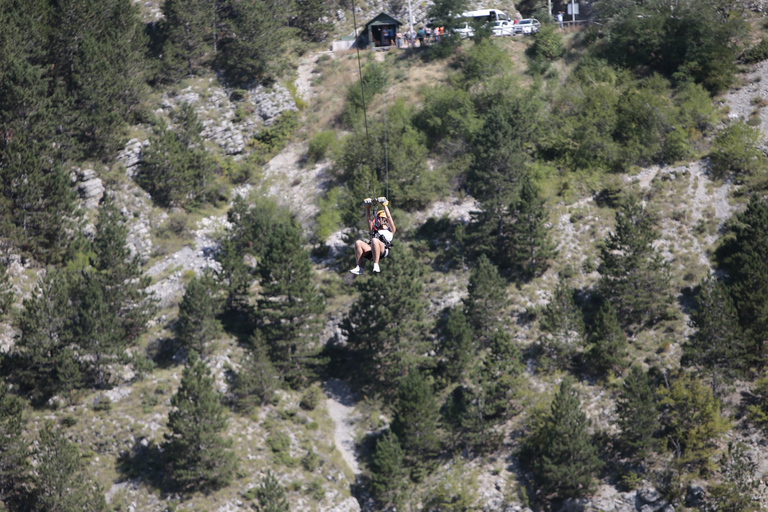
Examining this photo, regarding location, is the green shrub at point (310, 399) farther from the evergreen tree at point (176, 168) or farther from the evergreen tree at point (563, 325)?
the evergreen tree at point (176, 168)

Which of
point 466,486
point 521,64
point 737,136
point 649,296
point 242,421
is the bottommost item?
point 466,486

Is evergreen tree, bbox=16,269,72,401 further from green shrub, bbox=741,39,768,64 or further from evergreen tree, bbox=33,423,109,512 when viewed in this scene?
green shrub, bbox=741,39,768,64

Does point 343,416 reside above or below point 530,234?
below

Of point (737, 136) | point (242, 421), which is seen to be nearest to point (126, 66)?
point (242, 421)

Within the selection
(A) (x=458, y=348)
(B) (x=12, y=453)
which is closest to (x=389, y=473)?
(A) (x=458, y=348)

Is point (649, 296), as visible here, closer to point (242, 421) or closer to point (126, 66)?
point (242, 421)

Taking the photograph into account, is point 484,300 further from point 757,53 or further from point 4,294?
point 757,53

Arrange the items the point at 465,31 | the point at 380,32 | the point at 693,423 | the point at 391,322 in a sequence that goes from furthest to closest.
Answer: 1. the point at 380,32
2. the point at 465,31
3. the point at 391,322
4. the point at 693,423
